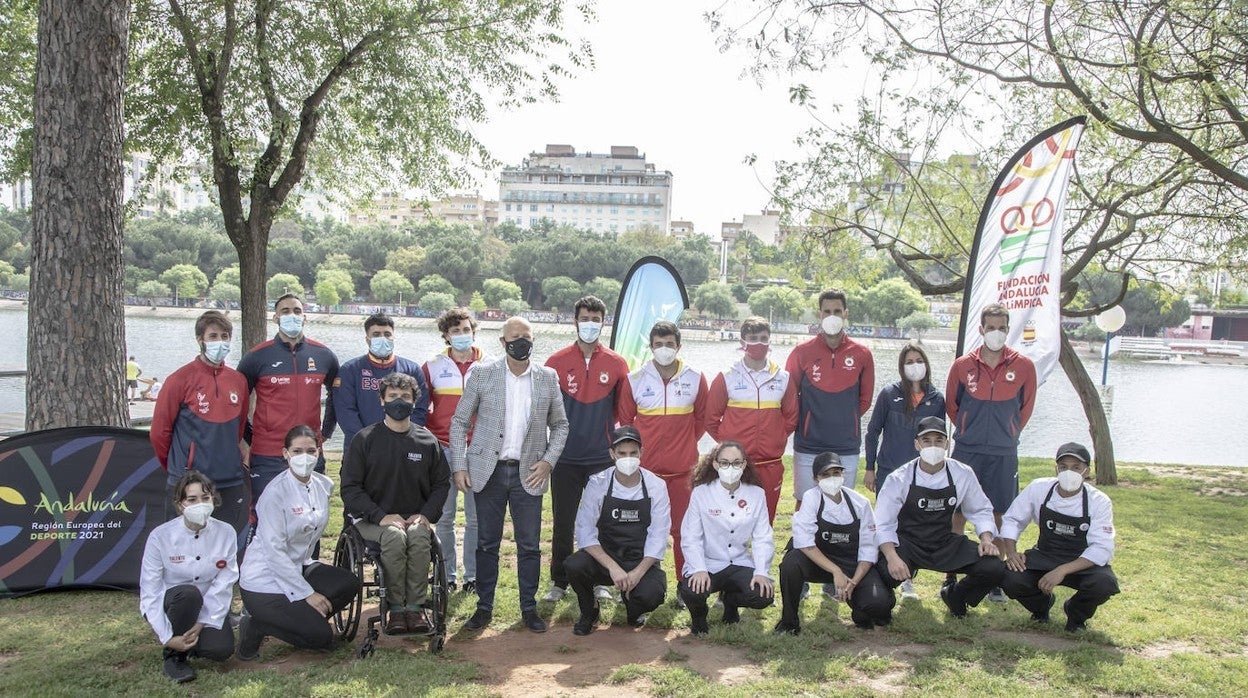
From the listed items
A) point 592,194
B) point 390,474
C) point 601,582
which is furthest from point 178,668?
point 592,194

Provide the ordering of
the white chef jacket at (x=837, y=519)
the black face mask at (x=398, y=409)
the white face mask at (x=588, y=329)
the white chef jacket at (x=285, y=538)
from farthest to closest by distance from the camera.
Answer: the white face mask at (x=588, y=329), the white chef jacket at (x=837, y=519), the black face mask at (x=398, y=409), the white chef jacket at (x=285, y=538)

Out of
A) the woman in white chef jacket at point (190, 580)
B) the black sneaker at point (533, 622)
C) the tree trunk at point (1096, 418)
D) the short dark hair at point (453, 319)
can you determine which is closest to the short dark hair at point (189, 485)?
the woman in white chef jacket at point (190, 580)

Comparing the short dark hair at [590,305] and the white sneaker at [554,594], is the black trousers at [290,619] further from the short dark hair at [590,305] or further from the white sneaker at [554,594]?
the short dark hair at [590,305]

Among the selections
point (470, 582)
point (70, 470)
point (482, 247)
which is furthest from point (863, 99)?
point (482, 247)

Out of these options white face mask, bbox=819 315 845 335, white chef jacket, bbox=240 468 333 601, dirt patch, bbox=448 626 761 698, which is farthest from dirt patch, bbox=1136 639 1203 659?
white chef jacket, bbox=240 468 333 601

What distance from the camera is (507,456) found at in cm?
540

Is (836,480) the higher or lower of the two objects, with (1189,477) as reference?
higher

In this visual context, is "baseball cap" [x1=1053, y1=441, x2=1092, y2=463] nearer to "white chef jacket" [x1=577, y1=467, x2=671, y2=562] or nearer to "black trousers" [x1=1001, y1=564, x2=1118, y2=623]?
"black trousers" [x1=1001, y1=564, x2=1118, y2=623]

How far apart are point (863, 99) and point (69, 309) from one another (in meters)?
10.6

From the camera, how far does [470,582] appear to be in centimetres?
612

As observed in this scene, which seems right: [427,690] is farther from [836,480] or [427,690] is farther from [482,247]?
[482,247]

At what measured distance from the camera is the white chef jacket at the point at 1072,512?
5.46m

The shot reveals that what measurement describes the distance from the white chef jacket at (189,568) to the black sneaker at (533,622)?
166cm

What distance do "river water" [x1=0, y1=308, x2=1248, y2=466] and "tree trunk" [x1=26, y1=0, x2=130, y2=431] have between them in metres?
3.54
